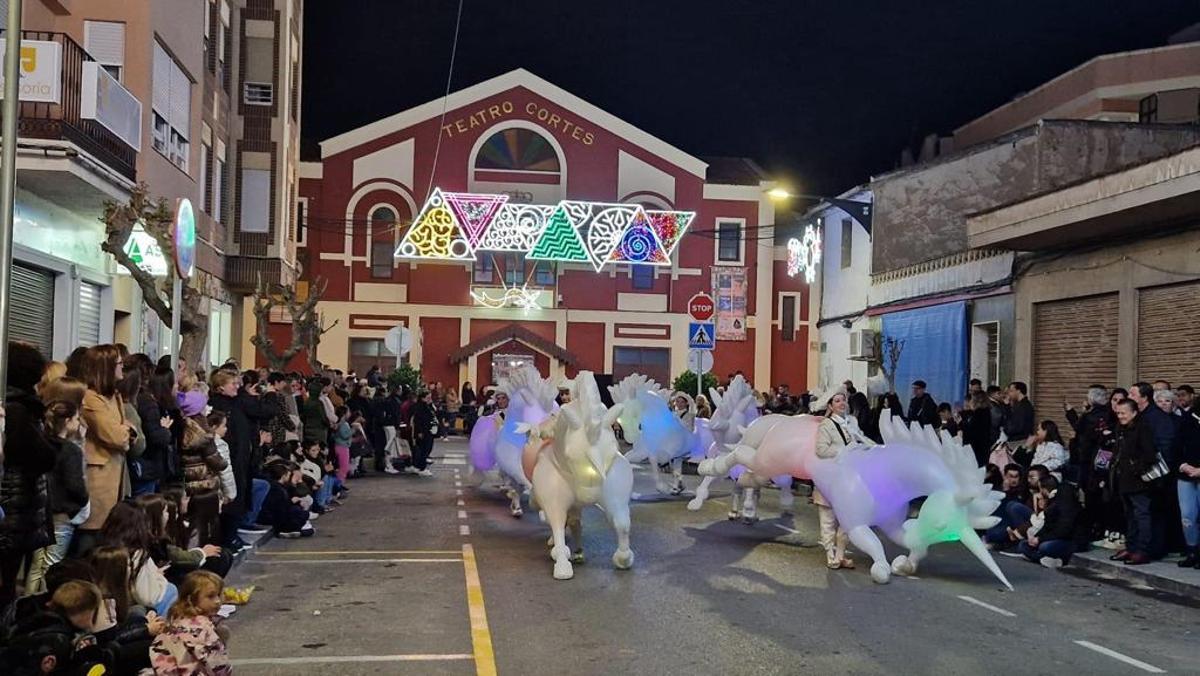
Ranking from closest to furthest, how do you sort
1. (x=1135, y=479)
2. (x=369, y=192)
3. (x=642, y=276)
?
(x=1135, y=479) < (x=369, y=192) < (x=642, y=276)

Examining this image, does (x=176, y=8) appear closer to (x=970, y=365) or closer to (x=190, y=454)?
(x=190, y=454)

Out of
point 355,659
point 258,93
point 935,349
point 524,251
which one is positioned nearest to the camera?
point 355,659

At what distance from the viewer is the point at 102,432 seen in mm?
8422

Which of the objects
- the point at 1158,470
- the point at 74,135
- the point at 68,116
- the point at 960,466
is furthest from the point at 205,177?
the point at 1158,470

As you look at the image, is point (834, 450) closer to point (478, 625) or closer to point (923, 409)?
point (478, 625)

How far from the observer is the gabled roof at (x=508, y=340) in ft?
142

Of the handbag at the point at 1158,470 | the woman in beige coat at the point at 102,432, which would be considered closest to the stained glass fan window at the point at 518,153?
the handbag at the point at 1158,470

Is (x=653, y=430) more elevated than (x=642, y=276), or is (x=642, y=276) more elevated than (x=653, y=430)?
(x=642, y=276)

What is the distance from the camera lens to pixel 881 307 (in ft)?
97.0

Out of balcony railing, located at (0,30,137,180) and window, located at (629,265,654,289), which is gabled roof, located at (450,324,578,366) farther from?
balcony railing, located at (0,30,137,180)

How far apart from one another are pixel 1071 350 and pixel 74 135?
16.2m

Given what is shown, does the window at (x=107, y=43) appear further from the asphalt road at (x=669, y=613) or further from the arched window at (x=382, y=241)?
the arched window at (x=382, y=241)

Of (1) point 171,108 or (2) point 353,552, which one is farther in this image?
(1) point 171,108

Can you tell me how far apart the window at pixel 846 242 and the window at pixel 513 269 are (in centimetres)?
1415
